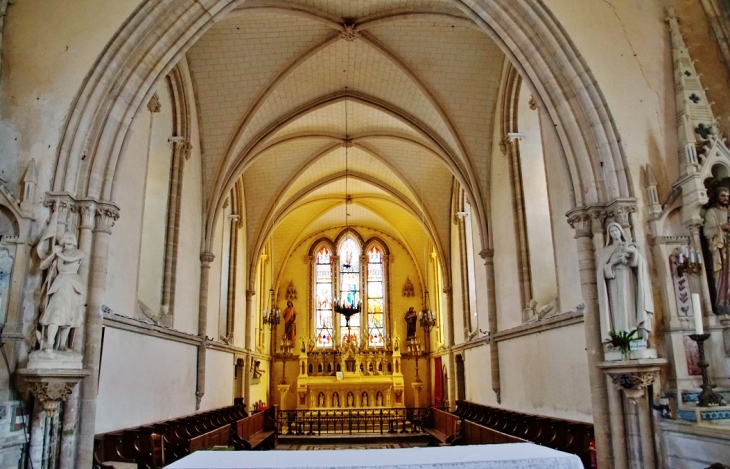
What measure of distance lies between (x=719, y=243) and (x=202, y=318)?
11604mm

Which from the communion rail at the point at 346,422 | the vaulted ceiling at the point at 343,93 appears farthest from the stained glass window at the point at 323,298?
the vaulted ceiling at the point at 343,93

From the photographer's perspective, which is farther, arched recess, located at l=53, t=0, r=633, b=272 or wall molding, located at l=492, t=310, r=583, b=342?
wall molding, located at l=492, t=310, r=583, b=342

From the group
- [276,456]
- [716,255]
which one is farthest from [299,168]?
[276,456]

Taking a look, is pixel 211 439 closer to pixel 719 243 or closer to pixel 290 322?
pixel 719 243

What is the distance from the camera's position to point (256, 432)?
54.1 ft

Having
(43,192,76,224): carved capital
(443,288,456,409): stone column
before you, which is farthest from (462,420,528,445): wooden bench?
(43,192,76,224): carved capital

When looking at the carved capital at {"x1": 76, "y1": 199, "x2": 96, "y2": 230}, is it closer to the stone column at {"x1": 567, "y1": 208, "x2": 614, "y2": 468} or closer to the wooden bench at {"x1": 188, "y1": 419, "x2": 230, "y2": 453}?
the wooden bench at {"x1": 188, "y1": 419, "x2": 230, "y2": 453}

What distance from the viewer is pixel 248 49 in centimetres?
1328

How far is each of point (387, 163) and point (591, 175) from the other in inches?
464

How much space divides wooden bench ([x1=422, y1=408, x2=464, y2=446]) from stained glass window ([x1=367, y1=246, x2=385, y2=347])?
803 cm

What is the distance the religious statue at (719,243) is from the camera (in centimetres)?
711

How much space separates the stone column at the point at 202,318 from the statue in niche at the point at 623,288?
1016 cm

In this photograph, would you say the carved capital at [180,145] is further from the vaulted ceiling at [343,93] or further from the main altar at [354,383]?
the main altar at [354,383]

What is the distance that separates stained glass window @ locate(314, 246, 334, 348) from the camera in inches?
1062
